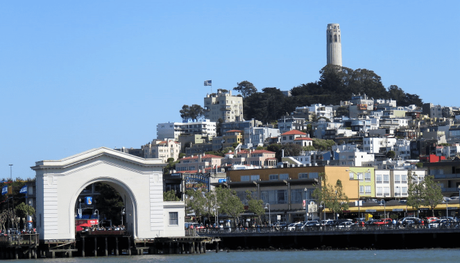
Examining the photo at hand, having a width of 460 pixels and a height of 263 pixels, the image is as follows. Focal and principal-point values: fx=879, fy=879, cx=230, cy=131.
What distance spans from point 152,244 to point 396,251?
725 inches

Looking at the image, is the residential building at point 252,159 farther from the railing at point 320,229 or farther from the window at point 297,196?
the railing at point 320,229

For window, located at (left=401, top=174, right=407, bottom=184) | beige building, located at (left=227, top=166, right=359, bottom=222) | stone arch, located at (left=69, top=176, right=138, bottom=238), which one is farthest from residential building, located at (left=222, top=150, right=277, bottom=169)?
stone arch, located at (left=69, top=176, right=138, bottom=238)

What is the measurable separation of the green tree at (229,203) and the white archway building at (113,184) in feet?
68.1

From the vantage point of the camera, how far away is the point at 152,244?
65.6 m

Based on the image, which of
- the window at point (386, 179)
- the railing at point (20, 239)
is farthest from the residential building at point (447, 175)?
the railing at point (20, 239)

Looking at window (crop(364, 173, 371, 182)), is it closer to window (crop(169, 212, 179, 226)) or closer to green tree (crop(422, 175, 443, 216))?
green tree (crop(422, 175, 443, 216))

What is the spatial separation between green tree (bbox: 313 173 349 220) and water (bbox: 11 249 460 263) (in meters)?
20.4

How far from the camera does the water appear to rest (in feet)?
193

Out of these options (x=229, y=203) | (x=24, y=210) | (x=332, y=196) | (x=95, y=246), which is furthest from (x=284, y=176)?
(x=95, y=246)

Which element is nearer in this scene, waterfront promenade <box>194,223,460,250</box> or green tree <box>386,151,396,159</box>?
waterfront promenade <box>194,223,460,250</box>

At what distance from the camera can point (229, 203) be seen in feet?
286

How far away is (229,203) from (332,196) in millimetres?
11094

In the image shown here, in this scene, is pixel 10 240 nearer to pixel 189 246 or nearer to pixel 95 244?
pixel 95 244

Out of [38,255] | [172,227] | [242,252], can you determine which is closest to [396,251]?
[242,252]
